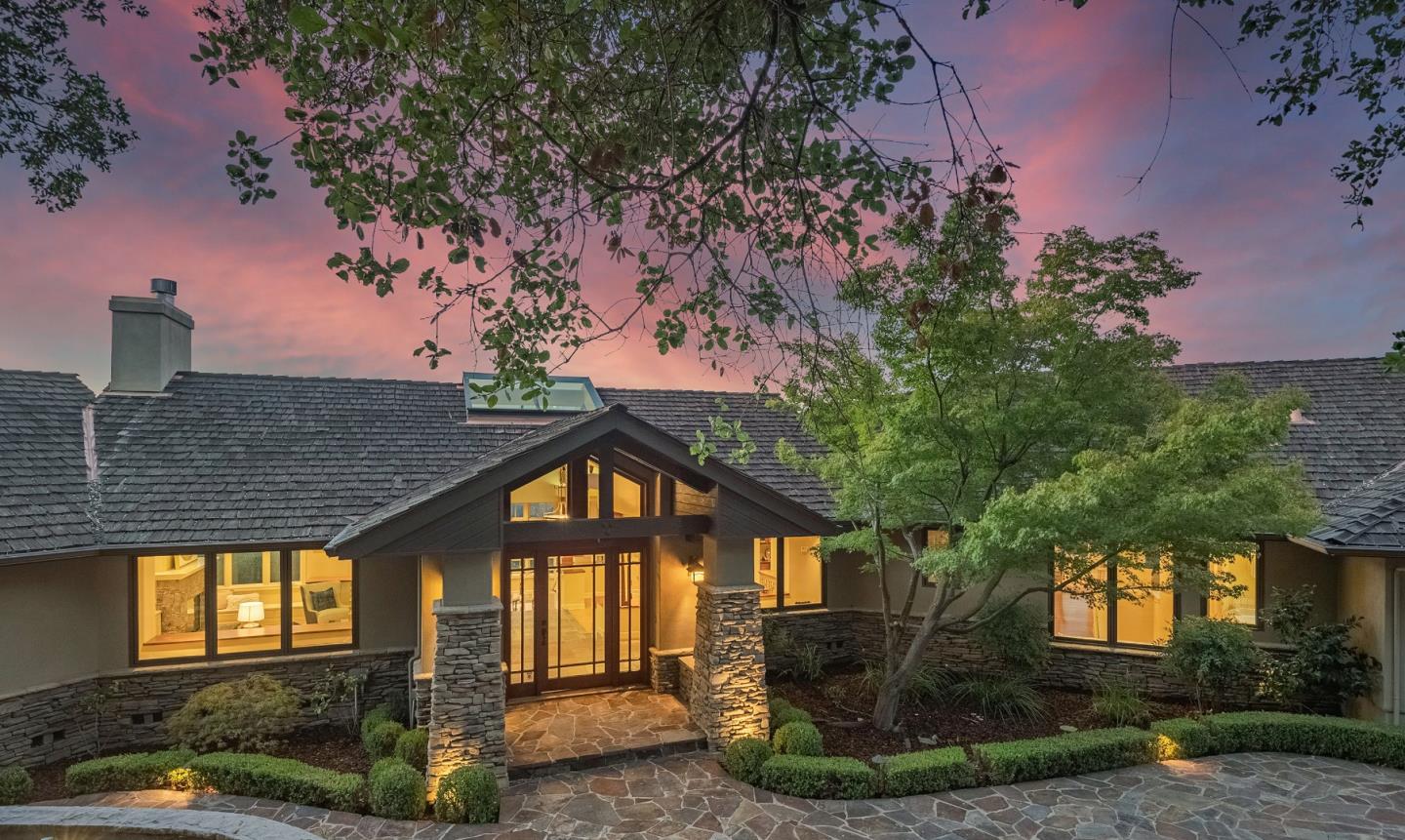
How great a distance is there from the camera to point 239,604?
392 inches

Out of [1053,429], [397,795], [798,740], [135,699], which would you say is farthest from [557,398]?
[1053,429]

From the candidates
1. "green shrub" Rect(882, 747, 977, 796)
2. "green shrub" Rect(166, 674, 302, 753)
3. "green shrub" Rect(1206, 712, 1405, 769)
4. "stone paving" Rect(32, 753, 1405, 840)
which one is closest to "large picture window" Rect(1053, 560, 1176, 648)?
"green shrub" Rect(1206, 712, 1405, 769)

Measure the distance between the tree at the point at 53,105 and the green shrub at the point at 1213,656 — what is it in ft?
46.2

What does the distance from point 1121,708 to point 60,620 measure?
48.3 feet

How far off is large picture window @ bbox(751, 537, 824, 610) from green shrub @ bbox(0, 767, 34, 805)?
33.1ft

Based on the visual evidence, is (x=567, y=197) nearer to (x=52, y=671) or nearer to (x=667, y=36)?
(x=667, y=36)

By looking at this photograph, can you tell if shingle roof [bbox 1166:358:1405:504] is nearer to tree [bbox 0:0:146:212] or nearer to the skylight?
the skylight

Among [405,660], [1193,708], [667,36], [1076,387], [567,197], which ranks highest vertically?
[667,36]

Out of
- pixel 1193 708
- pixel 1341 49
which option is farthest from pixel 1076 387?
pixel 1193 708

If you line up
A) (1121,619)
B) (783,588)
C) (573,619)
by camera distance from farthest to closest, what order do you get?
(783,588), (1121,619), (573,619)

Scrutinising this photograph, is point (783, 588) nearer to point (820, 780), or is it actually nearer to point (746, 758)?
point (746, 758)

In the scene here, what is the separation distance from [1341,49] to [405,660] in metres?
12.0

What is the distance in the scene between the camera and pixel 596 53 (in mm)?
3943

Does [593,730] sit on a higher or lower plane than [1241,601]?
lower
